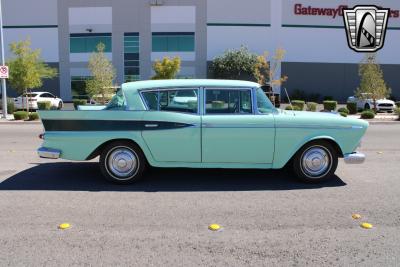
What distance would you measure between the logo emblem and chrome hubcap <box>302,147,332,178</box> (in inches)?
1035

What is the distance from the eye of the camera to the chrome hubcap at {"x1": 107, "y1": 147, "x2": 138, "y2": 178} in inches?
247

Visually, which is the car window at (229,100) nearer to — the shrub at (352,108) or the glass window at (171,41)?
the shrub at (352,108)

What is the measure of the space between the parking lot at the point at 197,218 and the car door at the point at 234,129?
1.64 feet

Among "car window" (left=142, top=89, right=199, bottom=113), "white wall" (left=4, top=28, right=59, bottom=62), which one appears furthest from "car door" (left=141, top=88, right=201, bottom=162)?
"white wall" (left=4, top=28, right=59, bottom=62)

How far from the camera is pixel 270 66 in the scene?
39.9 m

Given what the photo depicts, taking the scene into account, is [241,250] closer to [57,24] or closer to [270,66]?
[270,66]

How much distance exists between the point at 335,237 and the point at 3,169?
6.05m

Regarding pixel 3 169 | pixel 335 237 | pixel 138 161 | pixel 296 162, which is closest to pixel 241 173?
pixel 296 162

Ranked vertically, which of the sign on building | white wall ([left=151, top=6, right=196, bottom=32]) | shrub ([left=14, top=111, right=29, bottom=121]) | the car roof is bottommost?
shrub ([left=14, top=111, right=29, bottom=121])

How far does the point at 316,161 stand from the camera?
6.32 metres

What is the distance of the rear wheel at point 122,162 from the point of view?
6250 millimetres

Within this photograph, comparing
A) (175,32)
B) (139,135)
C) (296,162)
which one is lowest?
(296,162)

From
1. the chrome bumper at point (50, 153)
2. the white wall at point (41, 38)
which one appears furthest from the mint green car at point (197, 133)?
the white wall at point (41, 38)

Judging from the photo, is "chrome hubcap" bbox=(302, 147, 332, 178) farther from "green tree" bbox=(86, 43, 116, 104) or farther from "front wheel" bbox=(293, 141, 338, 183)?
"green tree" bbox=(86, 43, 116, 104)
